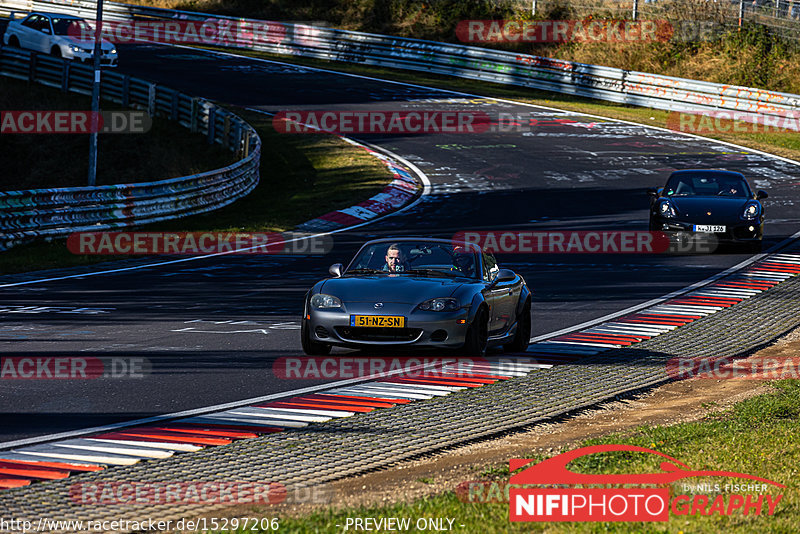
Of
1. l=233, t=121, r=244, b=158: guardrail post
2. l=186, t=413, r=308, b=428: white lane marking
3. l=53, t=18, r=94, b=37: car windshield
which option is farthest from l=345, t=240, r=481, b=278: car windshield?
l=53, t=18, r=94, b=37: car windshield

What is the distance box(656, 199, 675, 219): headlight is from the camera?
21344 millimetres

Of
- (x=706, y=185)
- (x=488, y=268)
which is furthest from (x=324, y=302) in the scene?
(x=706, y=185)

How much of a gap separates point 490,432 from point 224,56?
45.6 metres

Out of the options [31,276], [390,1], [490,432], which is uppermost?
[390,1]

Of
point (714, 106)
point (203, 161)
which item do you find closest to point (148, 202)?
point (203, 161)

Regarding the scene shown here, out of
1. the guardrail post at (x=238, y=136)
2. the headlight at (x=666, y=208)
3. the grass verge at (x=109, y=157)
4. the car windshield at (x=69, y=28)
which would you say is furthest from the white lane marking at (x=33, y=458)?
the car windshield at (x=69, y=28)

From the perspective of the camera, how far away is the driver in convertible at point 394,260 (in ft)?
40.2

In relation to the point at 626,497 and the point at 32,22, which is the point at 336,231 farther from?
the point at 32,22

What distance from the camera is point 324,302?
11.3 metres

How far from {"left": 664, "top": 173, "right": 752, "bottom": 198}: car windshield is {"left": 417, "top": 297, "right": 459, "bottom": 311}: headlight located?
11.9 m

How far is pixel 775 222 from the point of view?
25359 mm

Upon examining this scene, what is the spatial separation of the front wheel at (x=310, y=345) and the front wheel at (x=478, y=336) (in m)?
1.43

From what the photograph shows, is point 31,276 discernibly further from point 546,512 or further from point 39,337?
point 546,512

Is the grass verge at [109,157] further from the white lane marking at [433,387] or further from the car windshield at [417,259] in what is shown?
the white lane marking at [433,387]
